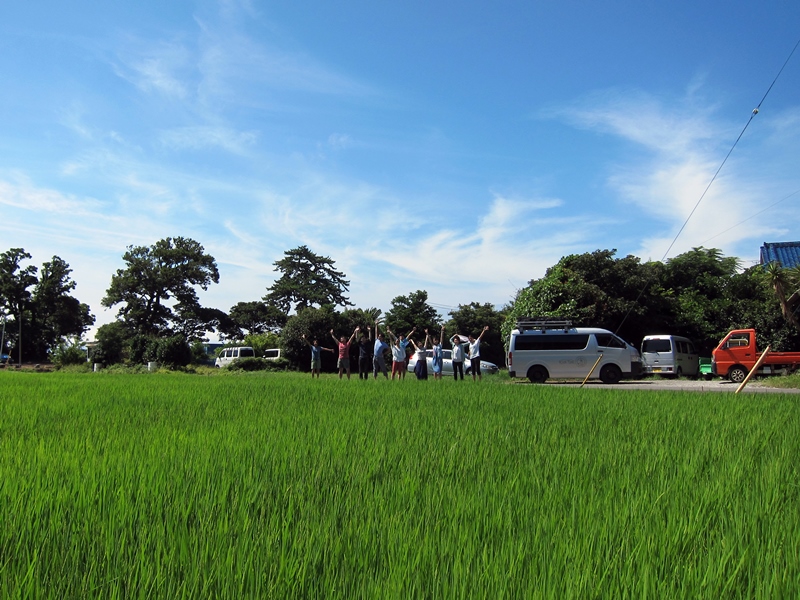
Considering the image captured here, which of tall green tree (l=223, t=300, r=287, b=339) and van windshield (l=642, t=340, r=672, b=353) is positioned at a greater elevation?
tall green tree (l=223, t=300, r=287, b=339)

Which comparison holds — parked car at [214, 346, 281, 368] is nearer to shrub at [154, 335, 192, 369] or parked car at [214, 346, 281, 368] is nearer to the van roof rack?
shrub at [154, 335, 192, 369]

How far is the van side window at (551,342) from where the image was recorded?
20.4 metres

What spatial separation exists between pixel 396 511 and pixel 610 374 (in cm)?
1904

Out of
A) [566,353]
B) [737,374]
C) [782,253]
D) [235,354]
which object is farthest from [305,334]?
[782,253]

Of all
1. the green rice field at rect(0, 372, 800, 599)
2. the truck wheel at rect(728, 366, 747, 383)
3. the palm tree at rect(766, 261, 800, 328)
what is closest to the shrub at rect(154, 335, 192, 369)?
the truck wheel at rect(728, 366, 747, 383)

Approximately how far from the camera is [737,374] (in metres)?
20.6

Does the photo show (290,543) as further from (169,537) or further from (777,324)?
(777,324)

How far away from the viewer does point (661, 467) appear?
3867 millimetres

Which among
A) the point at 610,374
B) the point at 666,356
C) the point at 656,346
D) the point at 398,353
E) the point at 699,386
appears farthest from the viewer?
the point at 656,346

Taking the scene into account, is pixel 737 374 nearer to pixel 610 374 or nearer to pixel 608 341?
pixel 610 374

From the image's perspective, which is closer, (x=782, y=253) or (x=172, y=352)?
(x=782, y=253)

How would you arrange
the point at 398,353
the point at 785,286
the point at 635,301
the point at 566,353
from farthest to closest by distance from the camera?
the point at 635,301 → the point at 785,286 → the point at 566,353 → the point at 398,353

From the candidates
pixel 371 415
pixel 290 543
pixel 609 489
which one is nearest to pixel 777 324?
pixel 371 415

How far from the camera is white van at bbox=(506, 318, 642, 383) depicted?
20.1 metres
